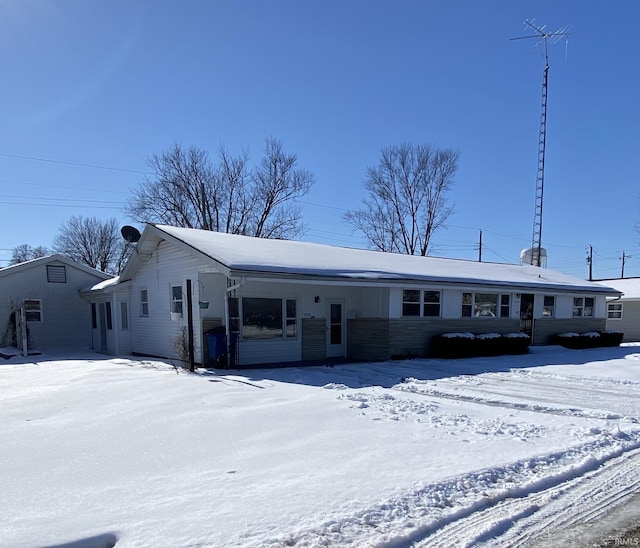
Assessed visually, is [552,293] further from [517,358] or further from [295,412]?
[295,412]

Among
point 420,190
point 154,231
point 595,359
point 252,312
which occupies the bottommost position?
point 595,359

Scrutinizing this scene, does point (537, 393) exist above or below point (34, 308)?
below

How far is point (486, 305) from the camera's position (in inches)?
718

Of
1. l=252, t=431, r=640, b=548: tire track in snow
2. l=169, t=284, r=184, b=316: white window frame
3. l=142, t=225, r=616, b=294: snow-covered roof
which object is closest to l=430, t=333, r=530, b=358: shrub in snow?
l=142, t=225, r=616, b=294: snow-covered roof

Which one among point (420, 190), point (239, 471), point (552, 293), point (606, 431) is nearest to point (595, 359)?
point (552, 293)

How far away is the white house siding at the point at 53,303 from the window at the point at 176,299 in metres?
9.20

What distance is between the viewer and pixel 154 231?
14.7 metres

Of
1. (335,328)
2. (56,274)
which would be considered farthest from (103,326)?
(335,328)

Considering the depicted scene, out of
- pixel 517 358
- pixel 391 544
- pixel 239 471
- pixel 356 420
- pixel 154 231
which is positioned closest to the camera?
pixel 391 544

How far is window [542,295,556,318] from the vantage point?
20562 millimetres

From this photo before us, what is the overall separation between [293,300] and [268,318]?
1010 mm

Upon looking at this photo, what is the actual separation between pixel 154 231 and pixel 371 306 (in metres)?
7.41

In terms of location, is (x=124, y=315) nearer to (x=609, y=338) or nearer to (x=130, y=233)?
(x=130, y=233)

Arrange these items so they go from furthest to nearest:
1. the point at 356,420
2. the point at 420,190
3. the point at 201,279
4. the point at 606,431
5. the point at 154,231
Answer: the point at 420,190 → the point at 154,231 → the point at 201,279 → the point at 356,420 → the point at 606,431
